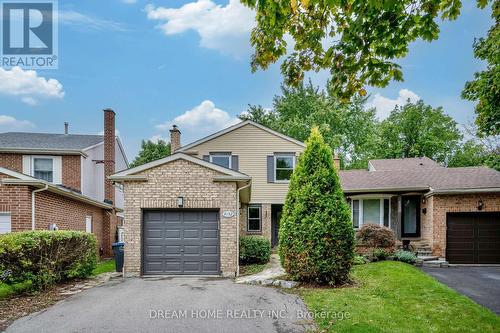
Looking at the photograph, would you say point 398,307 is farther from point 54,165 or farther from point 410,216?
point 54,165

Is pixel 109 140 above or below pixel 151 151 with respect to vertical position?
below

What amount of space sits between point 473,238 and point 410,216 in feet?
9.36

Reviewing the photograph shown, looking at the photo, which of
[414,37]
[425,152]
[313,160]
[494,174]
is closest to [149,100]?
[313,160]

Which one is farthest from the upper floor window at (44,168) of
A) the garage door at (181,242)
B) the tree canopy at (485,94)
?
the tree canopy at (485,94)

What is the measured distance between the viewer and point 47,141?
18.9 meters

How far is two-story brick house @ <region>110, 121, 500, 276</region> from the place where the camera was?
11.4 m

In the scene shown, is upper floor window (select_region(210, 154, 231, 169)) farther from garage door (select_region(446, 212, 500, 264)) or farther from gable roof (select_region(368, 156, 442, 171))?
garage door (select_region(446, 212, 500, 264))

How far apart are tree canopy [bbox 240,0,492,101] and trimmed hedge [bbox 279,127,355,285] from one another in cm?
438

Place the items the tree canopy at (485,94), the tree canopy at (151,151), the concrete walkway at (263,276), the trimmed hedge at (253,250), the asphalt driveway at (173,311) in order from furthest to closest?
the tree canopy at (151,151)
the trimmed hedge at (253,250)
the tree canopy at (485,94)
the concrete walkway at (263,276)
the asphalt driveway at (173,311)

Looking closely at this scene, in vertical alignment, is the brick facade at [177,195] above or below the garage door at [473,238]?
above

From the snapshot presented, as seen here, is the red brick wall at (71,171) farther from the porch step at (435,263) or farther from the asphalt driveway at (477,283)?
the porch step at (435,263)

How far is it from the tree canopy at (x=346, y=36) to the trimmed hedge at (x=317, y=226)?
4.38 m

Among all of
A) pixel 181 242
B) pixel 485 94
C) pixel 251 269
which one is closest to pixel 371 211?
pixel 485 94

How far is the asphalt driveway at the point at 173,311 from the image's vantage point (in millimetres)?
5992
